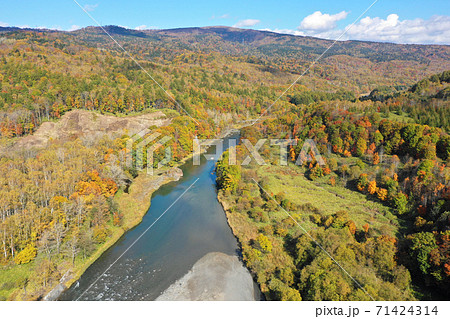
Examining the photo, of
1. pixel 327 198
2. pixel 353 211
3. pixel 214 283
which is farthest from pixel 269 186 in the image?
pixel 214 283

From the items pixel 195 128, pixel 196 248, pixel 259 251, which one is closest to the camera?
pixel 259 251

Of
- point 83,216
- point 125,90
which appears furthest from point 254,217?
point 125,90

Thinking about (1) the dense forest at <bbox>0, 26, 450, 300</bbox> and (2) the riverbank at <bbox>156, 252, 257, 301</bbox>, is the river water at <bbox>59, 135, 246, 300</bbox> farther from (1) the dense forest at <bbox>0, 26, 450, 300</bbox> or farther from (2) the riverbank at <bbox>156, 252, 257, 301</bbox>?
(1) the dense forest at <bbox>0, 26, 450, 300</bbox>

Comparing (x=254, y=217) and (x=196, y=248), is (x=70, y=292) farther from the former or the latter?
(x=254, y=217)

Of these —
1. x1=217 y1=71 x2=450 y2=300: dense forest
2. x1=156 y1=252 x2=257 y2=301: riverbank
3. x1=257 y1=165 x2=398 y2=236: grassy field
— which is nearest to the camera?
x1=217 y1=71 x2=450 y2=300: dense forest

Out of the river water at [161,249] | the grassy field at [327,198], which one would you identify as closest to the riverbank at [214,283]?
the river water at [161,249]

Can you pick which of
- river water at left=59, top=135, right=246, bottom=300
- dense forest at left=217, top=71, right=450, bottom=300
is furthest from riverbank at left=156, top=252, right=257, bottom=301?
dense forest at left=217, top=71, right=450, bottom=300

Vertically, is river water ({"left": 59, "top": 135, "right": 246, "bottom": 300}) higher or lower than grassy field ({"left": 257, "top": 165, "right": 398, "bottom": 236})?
lower

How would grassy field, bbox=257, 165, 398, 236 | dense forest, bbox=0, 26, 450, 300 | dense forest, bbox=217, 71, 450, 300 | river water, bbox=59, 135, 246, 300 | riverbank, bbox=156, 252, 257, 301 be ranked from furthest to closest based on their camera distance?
grassy field, bbox=257, 165, 398, 236 → river water, bbox=59, 135, 246, 300 → riverbank, bbox=156, 252, 257, 301 → dense forest, bbox=0, 26, 450, 300 → dense forest, bbox=217, 71, 450, 300
